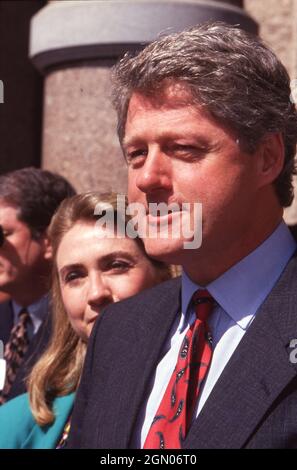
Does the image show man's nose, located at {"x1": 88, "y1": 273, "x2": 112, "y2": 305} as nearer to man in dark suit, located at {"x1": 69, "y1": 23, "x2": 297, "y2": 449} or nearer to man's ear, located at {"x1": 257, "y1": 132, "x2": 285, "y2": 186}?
man in dark suit, located at {"x1": 69, "y1": 23, "x2": 297, "y2": 449}

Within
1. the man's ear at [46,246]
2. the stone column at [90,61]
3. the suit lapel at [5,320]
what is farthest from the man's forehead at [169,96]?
the suit lapel at [5,320]

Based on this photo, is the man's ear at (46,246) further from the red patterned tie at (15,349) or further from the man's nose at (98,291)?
the man's nose at (98,291)

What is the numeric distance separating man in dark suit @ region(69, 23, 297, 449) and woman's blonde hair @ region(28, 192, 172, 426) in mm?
728

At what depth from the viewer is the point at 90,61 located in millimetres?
5305

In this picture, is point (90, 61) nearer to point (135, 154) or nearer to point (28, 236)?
point (28, 236)

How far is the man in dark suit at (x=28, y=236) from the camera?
505 cm

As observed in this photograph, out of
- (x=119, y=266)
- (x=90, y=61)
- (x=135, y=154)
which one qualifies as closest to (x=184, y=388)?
(x=135, y=154)

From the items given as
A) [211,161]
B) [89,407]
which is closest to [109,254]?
[89,407]

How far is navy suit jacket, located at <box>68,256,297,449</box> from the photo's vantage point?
7.89 feet

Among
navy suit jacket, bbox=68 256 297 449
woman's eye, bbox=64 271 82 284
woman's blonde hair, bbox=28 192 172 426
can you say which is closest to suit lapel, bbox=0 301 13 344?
woman's blonde hair, bbox=28 192 172 426

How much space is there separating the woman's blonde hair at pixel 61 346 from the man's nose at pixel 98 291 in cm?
25

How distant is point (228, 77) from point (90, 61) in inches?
108

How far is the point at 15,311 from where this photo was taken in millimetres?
5352
